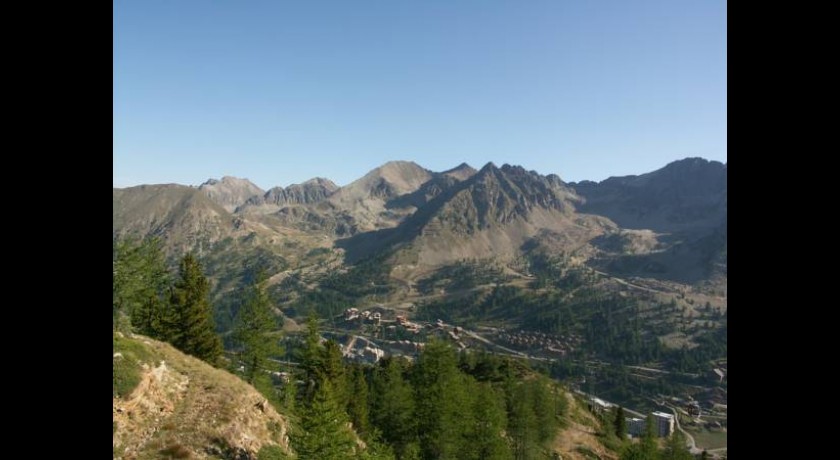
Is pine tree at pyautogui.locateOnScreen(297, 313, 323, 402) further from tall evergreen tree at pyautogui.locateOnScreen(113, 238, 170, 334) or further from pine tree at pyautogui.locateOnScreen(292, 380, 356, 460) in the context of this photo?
pine tree at pyautogui.locateOnScreen(292, 380, 356, 460)

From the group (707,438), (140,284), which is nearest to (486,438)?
(140,284)

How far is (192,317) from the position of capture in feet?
171

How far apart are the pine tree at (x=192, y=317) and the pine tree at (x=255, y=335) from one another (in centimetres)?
330

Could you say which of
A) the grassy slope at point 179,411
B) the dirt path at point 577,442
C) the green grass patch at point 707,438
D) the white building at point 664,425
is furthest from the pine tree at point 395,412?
the green grass patch at point 707,438

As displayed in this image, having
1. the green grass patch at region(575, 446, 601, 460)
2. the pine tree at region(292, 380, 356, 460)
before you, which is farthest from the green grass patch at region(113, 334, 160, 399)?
the green grass patch at region(575, 446, 601, 460)

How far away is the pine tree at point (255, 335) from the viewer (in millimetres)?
54597

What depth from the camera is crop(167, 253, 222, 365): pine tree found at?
51.9m
